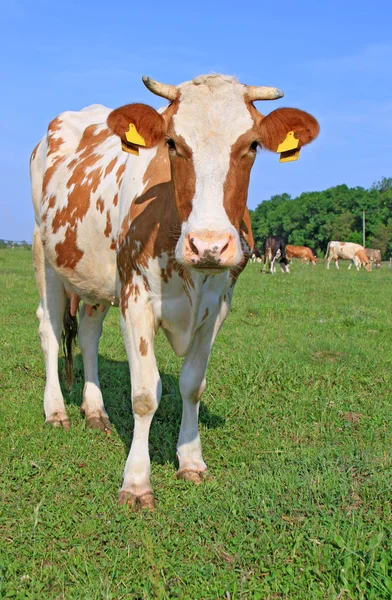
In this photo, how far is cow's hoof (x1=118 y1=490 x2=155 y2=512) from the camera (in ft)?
13.0

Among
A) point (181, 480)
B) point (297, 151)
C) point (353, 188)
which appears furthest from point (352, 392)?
Result: point (353, 188)

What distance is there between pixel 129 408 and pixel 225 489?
2.31 metres

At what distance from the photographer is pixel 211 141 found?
3680 mm

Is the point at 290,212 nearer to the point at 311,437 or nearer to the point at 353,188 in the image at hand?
the point at 353,188

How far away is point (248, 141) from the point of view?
149 inches

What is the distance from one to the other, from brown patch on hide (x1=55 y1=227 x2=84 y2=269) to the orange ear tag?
84.2 inches

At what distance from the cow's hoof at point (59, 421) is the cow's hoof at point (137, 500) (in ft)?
5.38

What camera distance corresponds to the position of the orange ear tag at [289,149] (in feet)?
13.2

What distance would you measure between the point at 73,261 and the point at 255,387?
7.03 ft

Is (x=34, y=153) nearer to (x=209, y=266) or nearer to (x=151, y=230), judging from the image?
(x=151, y=230)

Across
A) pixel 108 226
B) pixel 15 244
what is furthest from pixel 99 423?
pixel 15 244

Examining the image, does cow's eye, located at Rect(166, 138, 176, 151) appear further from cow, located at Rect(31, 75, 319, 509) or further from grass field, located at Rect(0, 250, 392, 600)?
grass field, located at Rect(0, 250, 392, 600)

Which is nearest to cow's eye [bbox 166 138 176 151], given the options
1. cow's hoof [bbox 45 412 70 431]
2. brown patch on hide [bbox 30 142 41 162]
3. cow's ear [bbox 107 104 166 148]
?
cow's ear [bbox 107 104 166 148]

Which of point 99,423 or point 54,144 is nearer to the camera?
point 99,423
